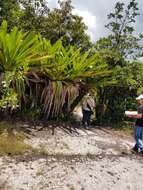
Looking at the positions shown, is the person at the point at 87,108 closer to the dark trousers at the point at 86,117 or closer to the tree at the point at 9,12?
the dark trousers at the point at 86,117

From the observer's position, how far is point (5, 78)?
8398 mm

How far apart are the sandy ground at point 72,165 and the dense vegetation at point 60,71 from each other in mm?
1002

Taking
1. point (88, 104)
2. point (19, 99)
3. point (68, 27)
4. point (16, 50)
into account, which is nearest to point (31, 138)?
point (19, 99)

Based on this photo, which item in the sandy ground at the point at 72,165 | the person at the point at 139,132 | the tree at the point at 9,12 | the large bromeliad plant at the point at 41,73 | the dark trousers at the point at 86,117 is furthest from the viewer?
the tree at the point at 9,12

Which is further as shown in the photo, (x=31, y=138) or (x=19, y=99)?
(x=19, y=99)

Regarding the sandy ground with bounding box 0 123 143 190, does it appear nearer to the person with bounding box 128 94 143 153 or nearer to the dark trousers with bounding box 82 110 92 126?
the person with bounding box 128 94 143 153

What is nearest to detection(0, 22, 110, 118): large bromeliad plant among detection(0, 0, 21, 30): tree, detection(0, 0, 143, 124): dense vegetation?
detection(0, 0, 143, 124): dense vegetation

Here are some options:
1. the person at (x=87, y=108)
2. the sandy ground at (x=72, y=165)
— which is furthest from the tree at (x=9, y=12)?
the sandy ground at (x=72, y=165)

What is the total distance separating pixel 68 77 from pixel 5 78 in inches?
77.8

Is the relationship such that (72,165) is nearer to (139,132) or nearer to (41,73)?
(139,132)

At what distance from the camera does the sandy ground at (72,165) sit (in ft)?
19.6

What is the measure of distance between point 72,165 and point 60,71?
131 inches

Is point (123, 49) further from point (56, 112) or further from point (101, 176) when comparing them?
point (101, 176)

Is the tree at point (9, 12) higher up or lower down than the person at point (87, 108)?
higher up
